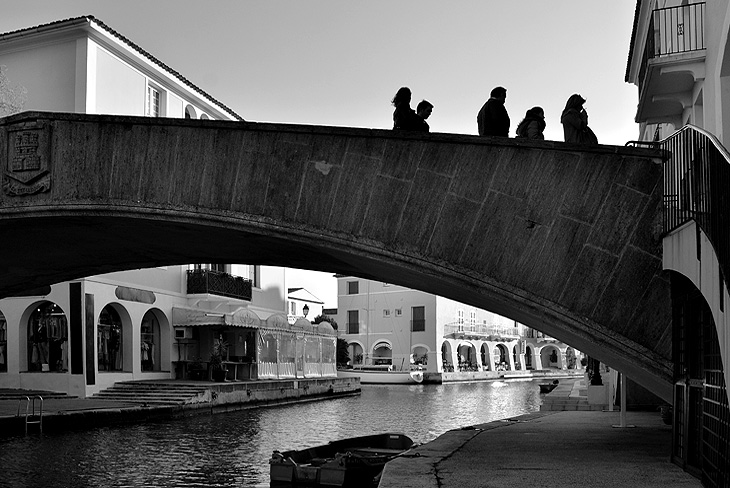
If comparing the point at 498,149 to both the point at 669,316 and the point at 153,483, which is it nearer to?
the point at 669,316

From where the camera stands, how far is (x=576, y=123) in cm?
1166

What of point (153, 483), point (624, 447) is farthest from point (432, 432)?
point (624, 447)

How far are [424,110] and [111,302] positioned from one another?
19601 millimetres

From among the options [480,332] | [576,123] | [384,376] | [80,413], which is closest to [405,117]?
[576,123]

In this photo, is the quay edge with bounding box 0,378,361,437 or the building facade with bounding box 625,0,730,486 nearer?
the building facade with bounding box 625,0,730,486

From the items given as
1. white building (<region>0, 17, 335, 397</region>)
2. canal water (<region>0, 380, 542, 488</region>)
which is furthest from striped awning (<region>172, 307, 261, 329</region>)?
canal water (<region>0, 380, 542, 488</region>)

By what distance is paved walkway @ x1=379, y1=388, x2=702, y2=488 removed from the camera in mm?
8906

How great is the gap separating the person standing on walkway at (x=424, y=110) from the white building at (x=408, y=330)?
49.7 m

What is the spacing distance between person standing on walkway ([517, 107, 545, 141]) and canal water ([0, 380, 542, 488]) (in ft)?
23.3

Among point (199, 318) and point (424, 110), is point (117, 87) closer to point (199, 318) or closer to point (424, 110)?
point (199, 318)

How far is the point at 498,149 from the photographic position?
11.1m

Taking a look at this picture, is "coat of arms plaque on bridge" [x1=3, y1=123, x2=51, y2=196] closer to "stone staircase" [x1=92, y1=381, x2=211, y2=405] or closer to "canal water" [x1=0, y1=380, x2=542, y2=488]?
"canal water" [x1=0, y1=380, x2=542, y2=488]

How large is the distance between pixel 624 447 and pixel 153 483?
24.3 feet

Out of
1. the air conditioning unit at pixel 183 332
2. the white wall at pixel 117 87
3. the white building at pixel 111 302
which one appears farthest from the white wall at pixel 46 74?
the air conditioning unit at pixel 183 332
